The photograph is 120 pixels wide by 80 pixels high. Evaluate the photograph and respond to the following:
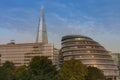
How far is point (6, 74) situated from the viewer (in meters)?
61.7

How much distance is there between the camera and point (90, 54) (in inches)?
7402

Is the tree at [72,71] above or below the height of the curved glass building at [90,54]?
below

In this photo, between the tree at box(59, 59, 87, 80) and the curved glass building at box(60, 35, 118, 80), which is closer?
the tree at box(59, 59, 87, 80)

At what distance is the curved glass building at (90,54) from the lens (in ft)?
615

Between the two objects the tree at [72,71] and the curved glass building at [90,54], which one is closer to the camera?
the tree at [72,71]

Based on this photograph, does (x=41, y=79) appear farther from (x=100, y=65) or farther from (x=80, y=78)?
(x=100, y=65)

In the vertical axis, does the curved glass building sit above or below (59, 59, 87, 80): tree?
above

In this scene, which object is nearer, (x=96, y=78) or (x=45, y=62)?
(x=45, y=62)

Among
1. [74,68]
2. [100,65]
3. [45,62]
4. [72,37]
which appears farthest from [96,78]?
[72,37]

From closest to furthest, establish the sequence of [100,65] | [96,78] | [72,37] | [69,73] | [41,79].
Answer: [41,79], [69,73], [96,78], [100,65], [72,37]

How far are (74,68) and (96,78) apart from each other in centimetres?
1848

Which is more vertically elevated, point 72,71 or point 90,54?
point 90,54

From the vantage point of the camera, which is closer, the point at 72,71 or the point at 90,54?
the point at 72,71

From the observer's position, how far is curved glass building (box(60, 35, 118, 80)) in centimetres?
18738
